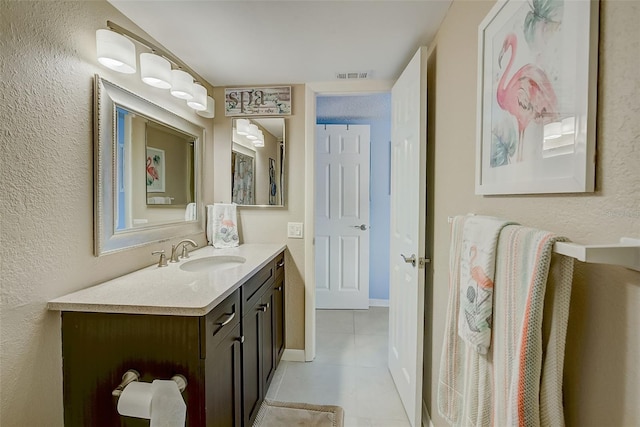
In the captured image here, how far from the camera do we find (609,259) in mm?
477

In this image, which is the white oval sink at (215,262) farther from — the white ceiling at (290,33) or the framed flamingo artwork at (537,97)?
the framed flamingo artwork at (537,97)

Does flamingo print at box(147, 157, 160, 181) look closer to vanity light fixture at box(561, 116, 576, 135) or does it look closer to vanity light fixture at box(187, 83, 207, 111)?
vanity light fixture at box(187, 83, 207, 111)

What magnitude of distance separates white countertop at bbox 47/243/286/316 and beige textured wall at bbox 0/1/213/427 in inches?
3.5

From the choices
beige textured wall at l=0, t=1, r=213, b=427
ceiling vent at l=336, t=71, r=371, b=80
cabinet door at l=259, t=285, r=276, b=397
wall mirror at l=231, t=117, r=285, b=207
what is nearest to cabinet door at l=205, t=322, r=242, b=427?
cabinet door at l=259, t=285, r=276, b=397

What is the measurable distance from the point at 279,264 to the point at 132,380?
119cm

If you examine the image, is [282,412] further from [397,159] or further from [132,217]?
[397,159]

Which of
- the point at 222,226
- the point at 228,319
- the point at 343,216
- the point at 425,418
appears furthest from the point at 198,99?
the point at 425,418

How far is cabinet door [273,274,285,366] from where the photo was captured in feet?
6.64

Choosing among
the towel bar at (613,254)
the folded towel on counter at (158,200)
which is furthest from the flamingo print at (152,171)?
the towel bar at (613,254)

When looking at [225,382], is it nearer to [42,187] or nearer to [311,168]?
[42,187]

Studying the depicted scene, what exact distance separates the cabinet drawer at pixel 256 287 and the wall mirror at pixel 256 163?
0.64m

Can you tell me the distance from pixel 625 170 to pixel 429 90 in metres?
1.32

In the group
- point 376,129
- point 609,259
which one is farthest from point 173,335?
point 376,129

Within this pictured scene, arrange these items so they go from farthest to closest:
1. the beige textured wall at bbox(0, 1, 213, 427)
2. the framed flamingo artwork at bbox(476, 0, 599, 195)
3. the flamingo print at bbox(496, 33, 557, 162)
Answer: the beige textured wall at bbox(0, 1, 213, 427), the flamingo print at bbox(496, 33, 557, 162), the framed flamingo artwork at bbox(476, 0, 599, 195)
